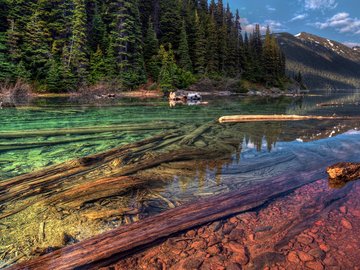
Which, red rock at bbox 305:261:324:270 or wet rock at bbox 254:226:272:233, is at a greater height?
wet rock at bbox 254:226:272:233

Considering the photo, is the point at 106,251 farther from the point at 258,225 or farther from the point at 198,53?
the point at 198,53

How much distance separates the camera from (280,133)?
35.7ft

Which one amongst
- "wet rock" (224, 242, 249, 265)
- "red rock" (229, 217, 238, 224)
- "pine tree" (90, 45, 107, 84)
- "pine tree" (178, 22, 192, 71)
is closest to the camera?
"wet rock" (224, 242, 249, 265)

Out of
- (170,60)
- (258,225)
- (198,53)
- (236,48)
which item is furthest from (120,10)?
(258,225)

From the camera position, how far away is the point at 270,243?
11.1ft

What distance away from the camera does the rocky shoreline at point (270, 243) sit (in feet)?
9.86

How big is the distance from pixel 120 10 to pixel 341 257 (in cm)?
4769

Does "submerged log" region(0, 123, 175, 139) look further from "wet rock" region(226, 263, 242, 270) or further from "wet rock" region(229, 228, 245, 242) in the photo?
"wet rock" region(226, 263, 242, 270)

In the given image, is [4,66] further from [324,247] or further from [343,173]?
[324,247]

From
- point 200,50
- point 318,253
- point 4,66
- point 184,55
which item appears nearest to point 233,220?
point 318,253

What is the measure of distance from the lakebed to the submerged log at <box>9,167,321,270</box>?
0.50ft

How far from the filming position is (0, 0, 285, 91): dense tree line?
121ft

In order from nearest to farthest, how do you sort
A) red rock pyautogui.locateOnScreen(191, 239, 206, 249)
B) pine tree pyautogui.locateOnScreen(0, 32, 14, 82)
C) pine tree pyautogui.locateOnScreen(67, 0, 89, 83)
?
1. red rock pyautogui.locateOnScreen(191, 239, 206, 249)
2. pine tree pyautogui.locateOnScreen(0, 32, 14, 82)
3. pine tree pyautogui.locateOnScreen(67, 0, 89, 83)

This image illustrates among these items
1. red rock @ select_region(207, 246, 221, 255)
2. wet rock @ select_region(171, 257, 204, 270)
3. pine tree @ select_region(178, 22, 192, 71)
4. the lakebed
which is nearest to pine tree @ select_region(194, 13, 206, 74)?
pine tree @ select_region(178, 22, 192, 71)
